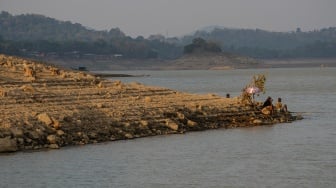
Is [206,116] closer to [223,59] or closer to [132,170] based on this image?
[132,170]

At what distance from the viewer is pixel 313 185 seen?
18281 mm

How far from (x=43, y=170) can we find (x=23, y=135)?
10.6 ft

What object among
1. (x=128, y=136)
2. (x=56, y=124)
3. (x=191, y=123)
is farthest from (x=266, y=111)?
(x=56, y=124)

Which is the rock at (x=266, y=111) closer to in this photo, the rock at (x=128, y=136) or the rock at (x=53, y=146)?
the rock at (x=128, y=136)

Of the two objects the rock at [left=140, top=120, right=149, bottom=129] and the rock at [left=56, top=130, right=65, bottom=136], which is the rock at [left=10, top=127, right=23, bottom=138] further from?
the rock at [left=140, top=120, right=149, bottom=129]

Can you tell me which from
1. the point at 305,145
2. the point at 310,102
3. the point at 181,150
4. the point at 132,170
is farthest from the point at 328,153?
the point at 310,102

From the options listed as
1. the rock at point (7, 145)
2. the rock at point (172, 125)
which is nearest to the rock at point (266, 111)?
the rock at point (172, 125)

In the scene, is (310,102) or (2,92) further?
(310,102)

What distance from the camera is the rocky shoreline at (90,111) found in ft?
77.5

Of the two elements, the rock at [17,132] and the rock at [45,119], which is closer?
the rock at [17,132]

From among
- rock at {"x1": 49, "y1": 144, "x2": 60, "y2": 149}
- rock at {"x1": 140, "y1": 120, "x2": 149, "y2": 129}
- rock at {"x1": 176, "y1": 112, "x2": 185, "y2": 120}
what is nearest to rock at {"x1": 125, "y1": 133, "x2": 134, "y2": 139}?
rock at {"x1": 140, "y1": 120, "x2": 149, "y2": 129}

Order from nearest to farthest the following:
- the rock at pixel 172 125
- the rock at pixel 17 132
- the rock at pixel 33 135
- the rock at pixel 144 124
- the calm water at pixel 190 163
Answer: the calm water at pixel 190 163 < the rock at pixel 17 132 < the rock at pixel 33 135 < the rock at pixel 144 124 < the rock at pixel 172 125

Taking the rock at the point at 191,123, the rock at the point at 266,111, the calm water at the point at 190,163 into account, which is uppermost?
the rock at the point at 266,111

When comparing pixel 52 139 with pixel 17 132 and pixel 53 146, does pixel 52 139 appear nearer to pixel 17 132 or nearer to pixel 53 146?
pixel 53 146
